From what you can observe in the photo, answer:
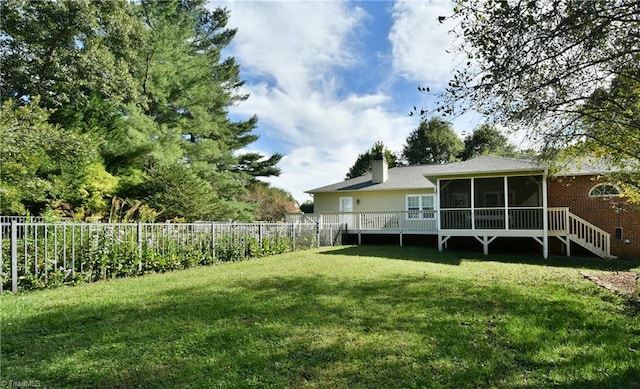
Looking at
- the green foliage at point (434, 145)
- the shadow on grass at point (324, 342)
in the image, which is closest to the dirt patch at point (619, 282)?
→ the shadow on grass at point (324, 342)

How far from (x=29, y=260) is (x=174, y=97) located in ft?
53.8

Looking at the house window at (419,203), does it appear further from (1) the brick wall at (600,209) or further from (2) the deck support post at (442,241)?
(1) the brick wall at (600,209)

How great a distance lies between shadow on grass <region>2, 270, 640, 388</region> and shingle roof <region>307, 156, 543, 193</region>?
7.70 m

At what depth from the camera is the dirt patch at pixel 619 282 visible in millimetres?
6388

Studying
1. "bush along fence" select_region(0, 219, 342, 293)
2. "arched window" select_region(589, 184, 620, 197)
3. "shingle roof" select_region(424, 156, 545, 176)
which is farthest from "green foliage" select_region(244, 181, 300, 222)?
"arched window" select_region(589, 184, 620, 197)

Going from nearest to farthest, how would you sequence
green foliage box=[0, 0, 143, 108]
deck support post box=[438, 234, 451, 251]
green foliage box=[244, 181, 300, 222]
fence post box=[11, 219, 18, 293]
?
fence post box=[11, 219, 18, 293] < deck support post box=[438, 234, 451, 251] < green foliage box=[0, 0, 143, 108] < green foliage box=[244, 181, 300, 222]

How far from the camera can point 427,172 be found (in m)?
14.9

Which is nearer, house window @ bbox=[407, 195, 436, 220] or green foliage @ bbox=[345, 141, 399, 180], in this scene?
house window @ bbox=[407, 195, 436, 220]

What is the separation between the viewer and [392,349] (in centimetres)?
366

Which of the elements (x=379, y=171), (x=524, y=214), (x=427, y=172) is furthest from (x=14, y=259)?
(x=379, y=171)

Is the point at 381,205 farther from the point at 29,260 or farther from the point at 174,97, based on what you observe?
the point at 29,260

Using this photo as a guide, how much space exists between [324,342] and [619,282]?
23.5ft

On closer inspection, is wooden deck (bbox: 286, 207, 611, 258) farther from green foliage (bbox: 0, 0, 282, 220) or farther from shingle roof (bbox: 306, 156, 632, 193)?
green foliage (bbox: 0, 0, 282, 220)

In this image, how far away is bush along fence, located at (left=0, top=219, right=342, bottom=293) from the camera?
6.04 meters
